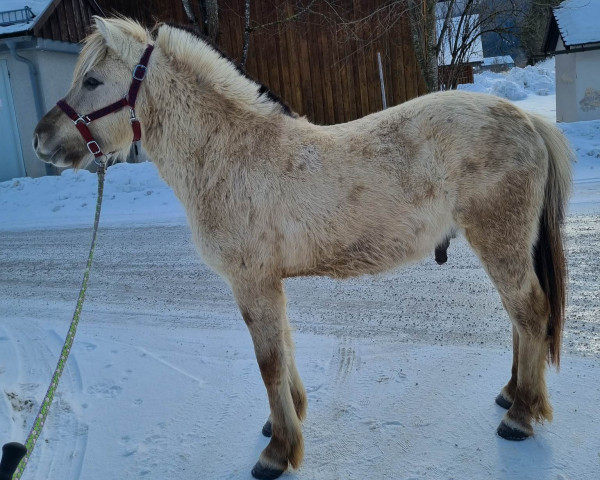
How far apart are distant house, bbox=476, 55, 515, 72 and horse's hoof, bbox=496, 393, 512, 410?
140 feet

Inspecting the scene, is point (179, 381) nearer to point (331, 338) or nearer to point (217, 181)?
point (331, 338)

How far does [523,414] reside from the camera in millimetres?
2986

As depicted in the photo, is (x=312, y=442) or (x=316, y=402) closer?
(x=312, y=442)

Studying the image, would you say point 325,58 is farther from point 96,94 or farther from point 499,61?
point 499,61

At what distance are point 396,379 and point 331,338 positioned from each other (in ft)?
2.64

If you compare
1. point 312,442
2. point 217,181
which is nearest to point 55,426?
point 312,442

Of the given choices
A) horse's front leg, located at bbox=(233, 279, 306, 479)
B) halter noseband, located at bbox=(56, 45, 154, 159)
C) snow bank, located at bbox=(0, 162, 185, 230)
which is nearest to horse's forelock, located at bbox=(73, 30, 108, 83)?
halter noseband, located at bbox=(56, 45, 154, 159)

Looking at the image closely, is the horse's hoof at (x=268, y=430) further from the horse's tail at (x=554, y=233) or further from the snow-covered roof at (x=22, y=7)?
the snow-covered roof at (x=22, y=7)

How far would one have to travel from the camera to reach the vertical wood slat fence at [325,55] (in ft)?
49.5

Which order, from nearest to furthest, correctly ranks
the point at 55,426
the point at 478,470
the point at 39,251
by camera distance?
the point at 478,470 → the point at 55,426 → the point at 39,251

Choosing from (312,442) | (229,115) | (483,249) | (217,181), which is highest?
(229,115)

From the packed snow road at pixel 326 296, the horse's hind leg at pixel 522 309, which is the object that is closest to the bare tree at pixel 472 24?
the packed snow road at pixel 326 296

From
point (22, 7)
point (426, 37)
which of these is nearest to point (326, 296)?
point (426, 37)

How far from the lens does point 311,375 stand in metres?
3.79
